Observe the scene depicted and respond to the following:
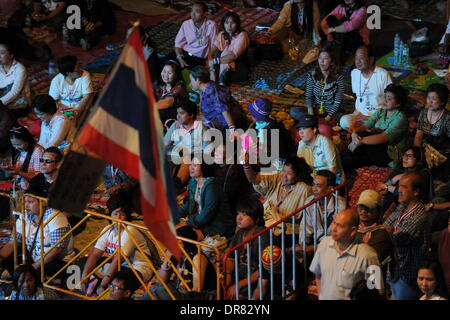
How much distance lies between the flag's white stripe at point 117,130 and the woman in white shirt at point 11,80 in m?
6.27

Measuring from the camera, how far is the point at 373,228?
9.43 metres

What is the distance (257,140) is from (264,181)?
98 cm

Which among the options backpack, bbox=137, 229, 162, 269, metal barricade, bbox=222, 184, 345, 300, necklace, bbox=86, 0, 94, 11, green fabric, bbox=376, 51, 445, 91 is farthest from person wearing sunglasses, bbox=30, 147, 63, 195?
necklace, bbox=86, 0, 94, 11

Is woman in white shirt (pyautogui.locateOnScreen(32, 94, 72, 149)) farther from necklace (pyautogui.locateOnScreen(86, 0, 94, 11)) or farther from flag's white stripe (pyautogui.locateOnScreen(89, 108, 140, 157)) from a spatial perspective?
Result: flag's white stripe (pyautogui.locateOnScreen(89, 108, 140, 157))

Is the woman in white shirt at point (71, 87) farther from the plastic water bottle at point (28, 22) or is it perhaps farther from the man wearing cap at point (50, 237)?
the plastic water bottle at point (28, 22)

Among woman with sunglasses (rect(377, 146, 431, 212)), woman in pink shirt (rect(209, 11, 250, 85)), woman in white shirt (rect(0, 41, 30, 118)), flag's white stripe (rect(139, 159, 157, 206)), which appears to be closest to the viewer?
flag's white stripe (rect(139, 159, 157, 206))

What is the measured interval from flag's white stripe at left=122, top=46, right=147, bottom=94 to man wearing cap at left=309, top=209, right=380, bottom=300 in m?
2.08

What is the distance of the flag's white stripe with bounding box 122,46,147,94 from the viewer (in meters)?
7.84

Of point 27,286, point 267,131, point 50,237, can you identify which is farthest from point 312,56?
point 27,286

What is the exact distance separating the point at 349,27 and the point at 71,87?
13.7ft

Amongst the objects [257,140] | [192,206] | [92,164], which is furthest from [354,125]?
[92,164]

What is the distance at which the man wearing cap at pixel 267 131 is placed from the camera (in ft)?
38.9

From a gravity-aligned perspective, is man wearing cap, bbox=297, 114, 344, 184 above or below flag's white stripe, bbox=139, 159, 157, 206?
below

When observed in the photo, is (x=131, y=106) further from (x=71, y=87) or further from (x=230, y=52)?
(x=230, y=52)
